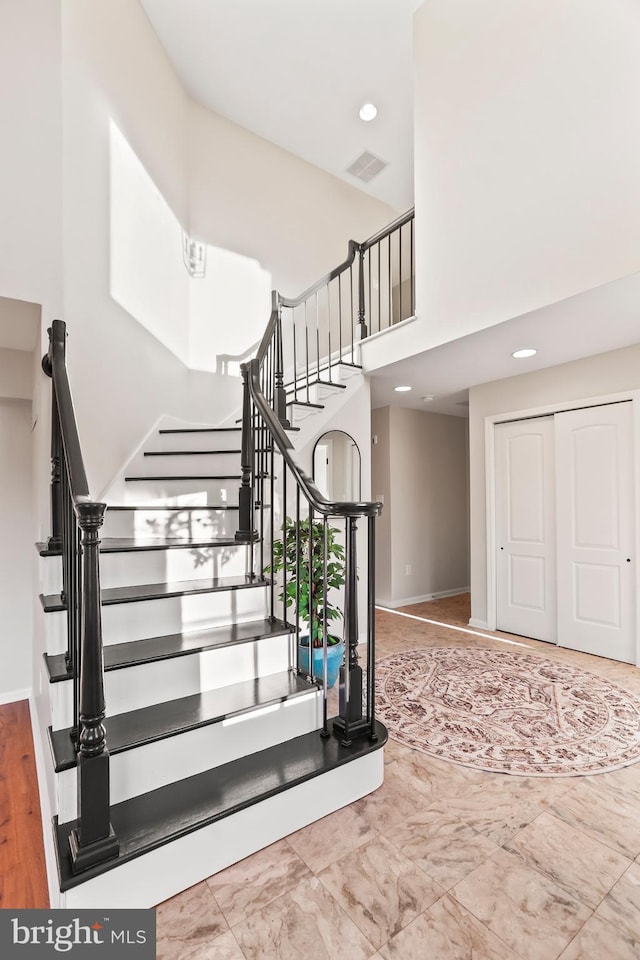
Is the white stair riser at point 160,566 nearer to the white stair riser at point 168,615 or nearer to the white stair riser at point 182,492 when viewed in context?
the white stair riser at point 168,615

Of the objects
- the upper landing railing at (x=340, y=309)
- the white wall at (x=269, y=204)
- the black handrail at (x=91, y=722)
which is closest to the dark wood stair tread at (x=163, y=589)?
the black handrail at (x=91, y=722)

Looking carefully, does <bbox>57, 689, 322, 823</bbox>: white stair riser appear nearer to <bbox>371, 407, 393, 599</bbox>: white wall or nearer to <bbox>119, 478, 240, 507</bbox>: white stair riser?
<bbox>119, 478, 240, 507</bbox>: white stair riser

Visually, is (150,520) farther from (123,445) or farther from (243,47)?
(243,47)

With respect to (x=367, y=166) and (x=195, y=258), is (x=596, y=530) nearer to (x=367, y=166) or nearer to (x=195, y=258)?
(x=195, y=258)

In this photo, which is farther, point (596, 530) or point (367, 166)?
point (367, 166)

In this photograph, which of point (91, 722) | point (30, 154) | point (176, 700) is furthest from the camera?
point (30, 154)

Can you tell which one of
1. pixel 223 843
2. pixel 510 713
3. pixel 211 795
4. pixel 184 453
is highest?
pixel 184 453

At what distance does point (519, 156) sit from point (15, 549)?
4260 millimetres

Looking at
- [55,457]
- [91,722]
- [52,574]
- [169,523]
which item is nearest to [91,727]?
[91,722]

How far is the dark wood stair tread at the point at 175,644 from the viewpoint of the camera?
1.75 metres

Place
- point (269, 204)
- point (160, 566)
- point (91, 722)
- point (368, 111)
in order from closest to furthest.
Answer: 1. point (91, 722)
2. point (160, 566)
3. point (368, 111)
4. point (269, 204)

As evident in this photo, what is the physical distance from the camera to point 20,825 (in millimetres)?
1957

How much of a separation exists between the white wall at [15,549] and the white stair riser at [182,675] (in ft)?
6.78

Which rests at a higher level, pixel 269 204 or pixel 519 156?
pixel 269 204
